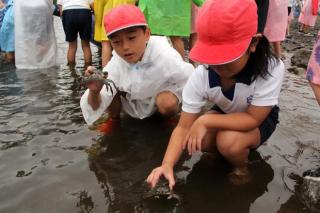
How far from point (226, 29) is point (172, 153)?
0.73 meters

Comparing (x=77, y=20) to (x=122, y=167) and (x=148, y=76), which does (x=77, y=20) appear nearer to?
(x=148, y=76)

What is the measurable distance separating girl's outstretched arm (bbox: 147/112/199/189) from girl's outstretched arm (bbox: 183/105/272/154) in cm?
6

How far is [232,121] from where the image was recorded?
7.50 ft

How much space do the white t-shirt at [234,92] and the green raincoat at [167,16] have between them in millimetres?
2088

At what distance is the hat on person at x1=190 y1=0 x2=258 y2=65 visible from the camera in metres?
1.94

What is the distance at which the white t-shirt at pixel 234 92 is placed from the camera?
90.3 inches

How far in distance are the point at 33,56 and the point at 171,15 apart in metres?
Answer: 2.26

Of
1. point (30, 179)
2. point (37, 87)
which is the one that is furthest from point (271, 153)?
point (37, 87)

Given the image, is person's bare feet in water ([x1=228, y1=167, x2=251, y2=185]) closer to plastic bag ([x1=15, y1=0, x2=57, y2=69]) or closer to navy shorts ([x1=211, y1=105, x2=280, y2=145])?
navy shorts ([x1=211, y1=105, x2=280, y2=145])

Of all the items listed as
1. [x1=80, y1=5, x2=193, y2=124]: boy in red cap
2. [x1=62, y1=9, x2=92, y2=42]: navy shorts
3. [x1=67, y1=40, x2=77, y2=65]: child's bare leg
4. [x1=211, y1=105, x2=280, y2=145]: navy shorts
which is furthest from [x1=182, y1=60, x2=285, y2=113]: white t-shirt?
[x1=67, y1=40, x2=77, y2=65]: child's bare leg

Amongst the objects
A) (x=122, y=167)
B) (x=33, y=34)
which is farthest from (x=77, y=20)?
(x=122, y=167)

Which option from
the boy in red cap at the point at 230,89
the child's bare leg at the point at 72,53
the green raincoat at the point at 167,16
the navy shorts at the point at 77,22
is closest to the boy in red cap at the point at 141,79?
the boy in red cap at the point at 230,89

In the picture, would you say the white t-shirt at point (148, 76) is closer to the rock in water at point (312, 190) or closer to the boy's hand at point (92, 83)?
the boy's hand at point (92, 83)

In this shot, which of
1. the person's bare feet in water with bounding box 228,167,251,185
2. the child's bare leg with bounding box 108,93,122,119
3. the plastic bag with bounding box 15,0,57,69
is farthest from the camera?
the plastic bag with bounding box 15,0,57,69
